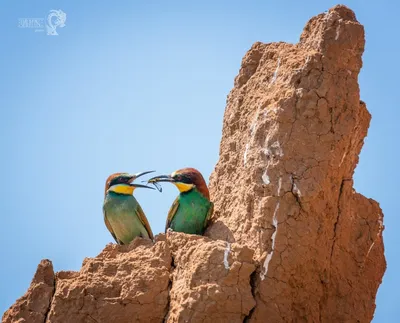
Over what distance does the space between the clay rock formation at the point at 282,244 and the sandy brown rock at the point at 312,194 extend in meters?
0.01

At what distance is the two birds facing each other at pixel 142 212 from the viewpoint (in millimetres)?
8977

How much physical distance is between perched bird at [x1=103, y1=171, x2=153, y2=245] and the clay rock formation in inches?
50.0

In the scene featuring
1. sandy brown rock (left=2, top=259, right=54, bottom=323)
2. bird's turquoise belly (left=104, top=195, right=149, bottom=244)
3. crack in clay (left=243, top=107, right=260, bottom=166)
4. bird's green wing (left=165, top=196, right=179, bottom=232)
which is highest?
crack in clay (left=243, top=107, right=260, bottom=166)

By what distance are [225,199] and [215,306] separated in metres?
1.81

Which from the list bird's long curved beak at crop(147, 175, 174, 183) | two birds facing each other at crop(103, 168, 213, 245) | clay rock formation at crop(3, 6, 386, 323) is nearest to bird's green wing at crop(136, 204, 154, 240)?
two birds facing each other at crop(103, 168, 213, 245)

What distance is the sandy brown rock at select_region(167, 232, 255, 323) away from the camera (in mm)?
7121

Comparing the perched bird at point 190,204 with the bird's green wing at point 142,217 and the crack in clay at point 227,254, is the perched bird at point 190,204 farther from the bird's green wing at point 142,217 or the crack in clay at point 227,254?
the crack in clay at point 227,254

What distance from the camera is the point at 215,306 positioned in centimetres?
712

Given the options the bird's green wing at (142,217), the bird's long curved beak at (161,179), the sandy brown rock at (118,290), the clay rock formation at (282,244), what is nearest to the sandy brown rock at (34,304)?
the clay rock formation at (282,244)

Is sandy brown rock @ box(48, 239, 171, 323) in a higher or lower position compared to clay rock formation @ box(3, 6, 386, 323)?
lower

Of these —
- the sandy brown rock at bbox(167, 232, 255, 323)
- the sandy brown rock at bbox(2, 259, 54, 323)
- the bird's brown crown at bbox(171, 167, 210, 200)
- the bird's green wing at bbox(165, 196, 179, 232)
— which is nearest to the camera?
the sandy brown rock at bbox(167, 232, 255, 323)

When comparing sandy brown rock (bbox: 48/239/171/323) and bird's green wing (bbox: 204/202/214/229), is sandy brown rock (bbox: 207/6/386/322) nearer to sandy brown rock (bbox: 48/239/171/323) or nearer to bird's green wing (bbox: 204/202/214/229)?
bird's green wing (bbox: 204/202/214/229)

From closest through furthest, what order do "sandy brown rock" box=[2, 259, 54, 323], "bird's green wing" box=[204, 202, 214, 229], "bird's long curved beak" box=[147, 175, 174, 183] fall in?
"sandy brown rock" box=[2, 259, 54, 323], "bird's green wing" box=[204, 202, 214, 229], "bird's long curved beak" box=[147, 175, 174, 183]

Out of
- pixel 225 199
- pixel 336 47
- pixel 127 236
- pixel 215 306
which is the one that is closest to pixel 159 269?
pixel 215 306
